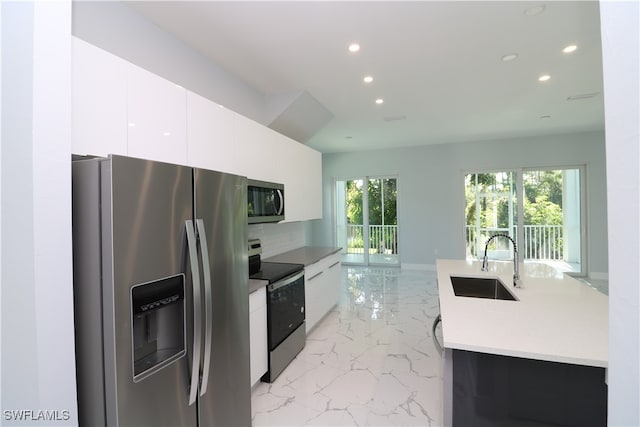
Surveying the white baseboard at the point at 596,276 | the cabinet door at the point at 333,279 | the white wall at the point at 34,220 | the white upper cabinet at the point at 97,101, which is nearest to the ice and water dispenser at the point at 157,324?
the white wall at the point at 34,220

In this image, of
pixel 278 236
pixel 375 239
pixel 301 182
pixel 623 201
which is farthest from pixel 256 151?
pixel 375 239

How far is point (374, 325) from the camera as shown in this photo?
3.52 metres

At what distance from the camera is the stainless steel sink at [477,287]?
2.39 meters

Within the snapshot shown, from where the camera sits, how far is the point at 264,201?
107 inches

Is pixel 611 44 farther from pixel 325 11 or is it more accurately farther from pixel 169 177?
pixel 325 11

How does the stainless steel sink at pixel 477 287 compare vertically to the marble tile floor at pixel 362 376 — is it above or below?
above

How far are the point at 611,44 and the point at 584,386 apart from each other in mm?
1377

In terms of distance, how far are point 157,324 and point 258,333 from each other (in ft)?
3.36

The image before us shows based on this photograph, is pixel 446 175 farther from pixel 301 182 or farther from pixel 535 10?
pixel 535 10

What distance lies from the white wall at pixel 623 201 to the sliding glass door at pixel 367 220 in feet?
21.6

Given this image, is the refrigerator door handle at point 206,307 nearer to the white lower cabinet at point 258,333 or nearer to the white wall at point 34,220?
the white wall at point 34,220

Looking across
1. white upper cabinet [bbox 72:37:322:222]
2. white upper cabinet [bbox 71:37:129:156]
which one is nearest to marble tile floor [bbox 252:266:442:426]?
white upper cabinet [bbox 72:37:322:222]

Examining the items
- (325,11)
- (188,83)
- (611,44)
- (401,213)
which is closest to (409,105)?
(325,11)

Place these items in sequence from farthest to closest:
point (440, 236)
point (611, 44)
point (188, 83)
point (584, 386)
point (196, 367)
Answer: point (440, 236), point (188, 83), point (196, 367), point (584, 386), point (611, 44)
